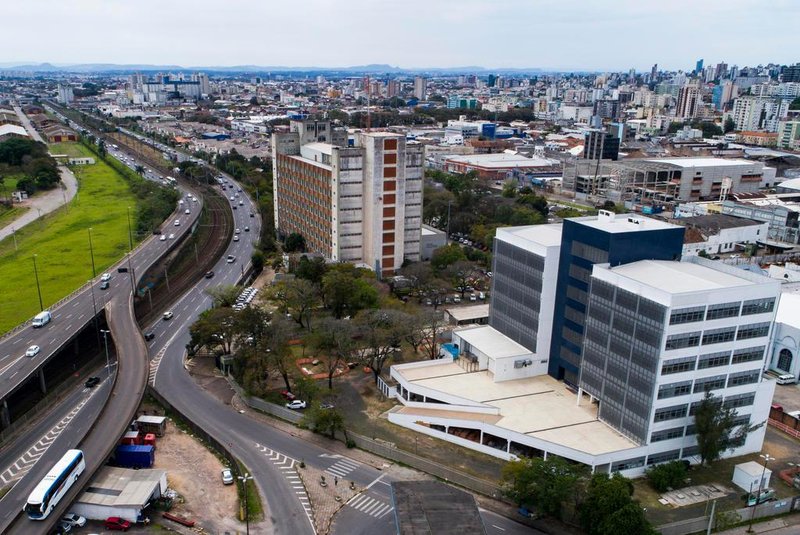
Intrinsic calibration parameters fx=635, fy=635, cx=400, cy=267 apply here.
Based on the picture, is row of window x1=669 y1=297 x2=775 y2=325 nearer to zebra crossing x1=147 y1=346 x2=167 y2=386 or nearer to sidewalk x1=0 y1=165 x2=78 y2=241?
zebra crossing x1=147 y1=346 x2=167 y2=386

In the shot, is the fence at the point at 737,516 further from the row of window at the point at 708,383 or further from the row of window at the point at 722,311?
the row of window at the point at 722,311

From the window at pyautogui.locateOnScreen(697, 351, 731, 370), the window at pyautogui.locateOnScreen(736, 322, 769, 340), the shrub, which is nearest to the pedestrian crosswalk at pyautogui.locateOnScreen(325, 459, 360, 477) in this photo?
the shrub

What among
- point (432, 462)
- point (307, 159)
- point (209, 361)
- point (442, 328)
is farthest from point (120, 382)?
point (307, 159)

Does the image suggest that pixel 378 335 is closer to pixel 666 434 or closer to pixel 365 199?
pixel 666 434

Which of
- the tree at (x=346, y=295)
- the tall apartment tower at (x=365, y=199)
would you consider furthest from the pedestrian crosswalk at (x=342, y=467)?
the tall apartment tower at (x=365, y=199)

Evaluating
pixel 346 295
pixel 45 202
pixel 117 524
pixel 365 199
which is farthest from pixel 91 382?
pixel 45 202

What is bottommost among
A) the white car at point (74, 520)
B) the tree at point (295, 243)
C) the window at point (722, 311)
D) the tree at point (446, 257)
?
the white car at point (74, 520)
